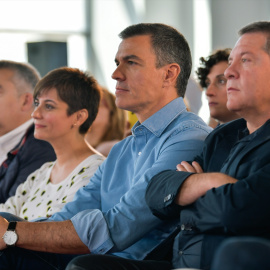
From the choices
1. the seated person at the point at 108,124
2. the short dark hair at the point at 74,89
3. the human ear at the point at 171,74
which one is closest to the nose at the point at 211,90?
the short dark hair at the point at 74,89

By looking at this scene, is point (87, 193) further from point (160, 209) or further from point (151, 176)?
point (160, 209)

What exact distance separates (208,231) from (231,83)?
0.47 meters

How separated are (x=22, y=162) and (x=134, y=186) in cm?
141

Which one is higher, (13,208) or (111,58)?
(111,58)

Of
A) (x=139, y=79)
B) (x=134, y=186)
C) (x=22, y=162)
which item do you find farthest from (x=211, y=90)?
(x=134, y=186)

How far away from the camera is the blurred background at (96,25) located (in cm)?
736

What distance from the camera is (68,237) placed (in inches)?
78.2

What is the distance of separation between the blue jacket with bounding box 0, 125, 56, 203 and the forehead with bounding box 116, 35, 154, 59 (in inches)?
42.7

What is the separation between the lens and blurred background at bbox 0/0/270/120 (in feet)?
24.1

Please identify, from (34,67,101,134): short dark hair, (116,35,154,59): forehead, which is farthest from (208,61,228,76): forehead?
(116,35,154,59): forehead

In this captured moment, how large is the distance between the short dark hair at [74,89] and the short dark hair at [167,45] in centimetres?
55

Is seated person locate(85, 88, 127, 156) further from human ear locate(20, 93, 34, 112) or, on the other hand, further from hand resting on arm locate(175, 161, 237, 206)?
hand resting on arm locate(175, 161, 237, 206)

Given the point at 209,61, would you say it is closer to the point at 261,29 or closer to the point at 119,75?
the point at 119,75

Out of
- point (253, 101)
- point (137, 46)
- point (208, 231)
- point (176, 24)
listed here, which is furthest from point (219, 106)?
point (176, 24)
